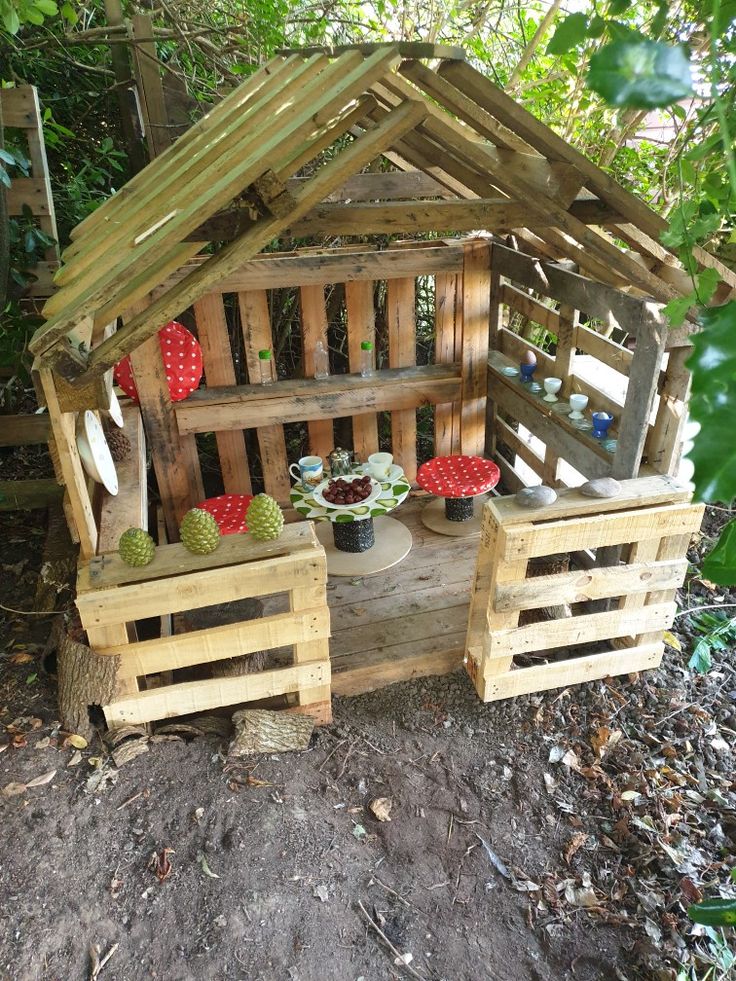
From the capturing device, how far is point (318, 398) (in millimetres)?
A: 4539

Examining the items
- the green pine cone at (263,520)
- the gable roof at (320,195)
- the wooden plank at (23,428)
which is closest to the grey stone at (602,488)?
the gable roof at (320,195)

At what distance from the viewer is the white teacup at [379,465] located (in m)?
4.44

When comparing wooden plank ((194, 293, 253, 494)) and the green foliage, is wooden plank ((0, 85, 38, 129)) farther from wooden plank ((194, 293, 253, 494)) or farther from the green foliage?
the green foliage

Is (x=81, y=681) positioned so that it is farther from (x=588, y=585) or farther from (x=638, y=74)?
(x=638, y=74)

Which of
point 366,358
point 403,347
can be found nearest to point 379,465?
point 366,358

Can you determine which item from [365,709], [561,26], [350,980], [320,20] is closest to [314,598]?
[365,709]

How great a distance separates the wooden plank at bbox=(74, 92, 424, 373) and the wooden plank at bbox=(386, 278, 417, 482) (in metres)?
1.97

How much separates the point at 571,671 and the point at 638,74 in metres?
3.32

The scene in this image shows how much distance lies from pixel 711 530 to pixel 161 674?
13.2 feet

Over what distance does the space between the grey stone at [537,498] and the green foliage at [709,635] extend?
4.97 ft

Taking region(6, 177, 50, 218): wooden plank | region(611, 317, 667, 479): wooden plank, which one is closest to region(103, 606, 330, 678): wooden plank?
region(611, 317, 667, 479): wooden plank

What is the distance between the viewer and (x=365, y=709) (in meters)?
3.59

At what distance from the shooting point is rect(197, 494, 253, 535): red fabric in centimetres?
400

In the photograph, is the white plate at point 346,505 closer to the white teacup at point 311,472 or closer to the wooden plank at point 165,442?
the white teacup at point 311,472
